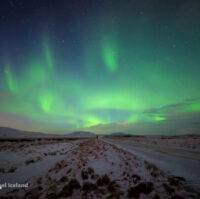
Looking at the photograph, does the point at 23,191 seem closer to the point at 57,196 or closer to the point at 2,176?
the point at 57,196

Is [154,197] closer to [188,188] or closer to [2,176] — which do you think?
[188,188]

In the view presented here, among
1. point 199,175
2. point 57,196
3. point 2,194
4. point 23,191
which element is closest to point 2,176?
point 2,194

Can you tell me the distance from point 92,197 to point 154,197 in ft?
7.50

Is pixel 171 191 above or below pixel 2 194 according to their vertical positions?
above

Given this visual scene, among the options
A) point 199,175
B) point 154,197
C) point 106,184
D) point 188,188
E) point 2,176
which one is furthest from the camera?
point 2,176

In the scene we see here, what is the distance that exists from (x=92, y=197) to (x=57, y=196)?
4.53ft

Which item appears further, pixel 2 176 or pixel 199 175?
pixel 2 176

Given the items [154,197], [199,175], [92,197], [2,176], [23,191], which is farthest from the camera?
[2,176]

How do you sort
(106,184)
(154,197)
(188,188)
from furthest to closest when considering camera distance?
Result: (106,184) < (188,188) < (154,197)

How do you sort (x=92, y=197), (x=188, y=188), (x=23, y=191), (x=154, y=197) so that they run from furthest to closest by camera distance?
(x=23, y=191)
(x=188, y=188)
(x=92, y=197)
(x=154, y=197)

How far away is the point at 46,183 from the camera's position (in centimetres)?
552

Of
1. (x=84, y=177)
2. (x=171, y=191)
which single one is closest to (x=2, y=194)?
(x=84, y=177)

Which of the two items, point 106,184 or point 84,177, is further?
point 84,177

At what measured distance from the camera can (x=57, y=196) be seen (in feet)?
13.8
